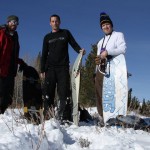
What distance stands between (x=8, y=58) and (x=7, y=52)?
4.4 inches

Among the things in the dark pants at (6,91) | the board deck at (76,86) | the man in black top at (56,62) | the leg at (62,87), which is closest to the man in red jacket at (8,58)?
the dark pants at (6,91)

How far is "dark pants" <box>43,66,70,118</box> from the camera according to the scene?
5.64m

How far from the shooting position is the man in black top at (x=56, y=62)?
566 centimetres

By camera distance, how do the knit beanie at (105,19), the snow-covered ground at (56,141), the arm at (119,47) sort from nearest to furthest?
the snow-covered ground at (56,141) < the arm at (119,47) < the knit beanie at (105,19)

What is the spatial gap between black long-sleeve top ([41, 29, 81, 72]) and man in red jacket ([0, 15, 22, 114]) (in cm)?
59

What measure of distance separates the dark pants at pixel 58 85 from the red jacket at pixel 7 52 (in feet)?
2.37

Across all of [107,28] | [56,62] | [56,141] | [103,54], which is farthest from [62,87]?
[56,141]

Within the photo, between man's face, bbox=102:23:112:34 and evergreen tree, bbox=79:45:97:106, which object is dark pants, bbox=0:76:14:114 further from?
evergreen tree, bbox=79:45:97:106

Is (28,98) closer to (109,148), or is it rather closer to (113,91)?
(113,91)

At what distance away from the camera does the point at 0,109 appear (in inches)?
239

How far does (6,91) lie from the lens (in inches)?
234

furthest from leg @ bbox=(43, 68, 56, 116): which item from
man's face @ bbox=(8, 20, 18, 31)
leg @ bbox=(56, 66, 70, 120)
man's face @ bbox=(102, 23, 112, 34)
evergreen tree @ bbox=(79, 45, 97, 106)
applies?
evergreen tree @ bbox=(79, 45, 97, 106)

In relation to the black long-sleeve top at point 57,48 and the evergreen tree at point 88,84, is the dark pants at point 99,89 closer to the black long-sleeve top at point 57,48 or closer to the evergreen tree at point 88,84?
the black long-sleeve top at point 57,48

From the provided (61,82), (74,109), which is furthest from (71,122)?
(61,82)
